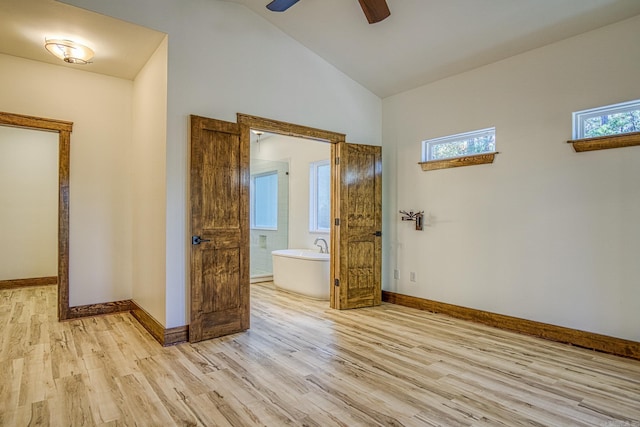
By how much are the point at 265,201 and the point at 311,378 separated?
502cm

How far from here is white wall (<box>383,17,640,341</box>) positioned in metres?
3.05

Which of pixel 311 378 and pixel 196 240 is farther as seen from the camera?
pixel 196 240

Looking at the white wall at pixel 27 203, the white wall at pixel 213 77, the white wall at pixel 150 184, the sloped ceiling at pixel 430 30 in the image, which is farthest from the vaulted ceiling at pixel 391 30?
the white wall at pixel 27 203

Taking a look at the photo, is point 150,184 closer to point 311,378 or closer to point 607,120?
point 311,378

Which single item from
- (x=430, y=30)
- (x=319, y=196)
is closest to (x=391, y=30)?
(x=430, y=30)

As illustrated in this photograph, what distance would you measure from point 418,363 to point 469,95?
3049 mm

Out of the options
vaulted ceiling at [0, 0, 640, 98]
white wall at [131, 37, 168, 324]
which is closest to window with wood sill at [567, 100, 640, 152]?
vaulted ceiling at [0, 0, 640, 98]

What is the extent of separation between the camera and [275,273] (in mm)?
5754

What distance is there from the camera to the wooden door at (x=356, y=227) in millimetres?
4551

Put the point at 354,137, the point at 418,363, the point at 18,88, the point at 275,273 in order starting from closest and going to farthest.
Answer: the point at 418,363
the point at 18,88
the point at 354,137
the point at 275,273

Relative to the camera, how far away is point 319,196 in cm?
622

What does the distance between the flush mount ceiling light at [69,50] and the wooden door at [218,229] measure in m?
1.35

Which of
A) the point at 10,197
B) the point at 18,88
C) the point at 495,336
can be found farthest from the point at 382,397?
the point at 10,197

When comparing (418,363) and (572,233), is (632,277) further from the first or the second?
(418,363)
